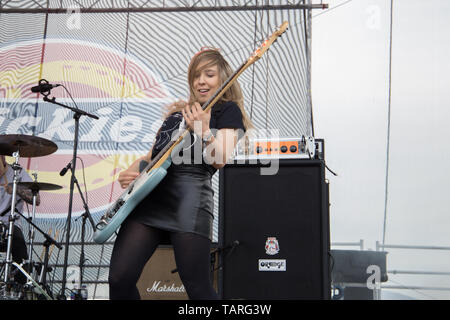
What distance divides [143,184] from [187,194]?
168 mm

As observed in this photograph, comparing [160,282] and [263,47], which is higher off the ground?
[263,47]

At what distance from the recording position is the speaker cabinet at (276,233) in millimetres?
2557

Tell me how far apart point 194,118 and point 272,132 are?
124 inches

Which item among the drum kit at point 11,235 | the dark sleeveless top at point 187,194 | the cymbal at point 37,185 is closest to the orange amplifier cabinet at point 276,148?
the dark sleeveless top at point 187,194

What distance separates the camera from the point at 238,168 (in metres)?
2.78

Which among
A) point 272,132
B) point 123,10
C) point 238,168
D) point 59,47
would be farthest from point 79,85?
point 238,168

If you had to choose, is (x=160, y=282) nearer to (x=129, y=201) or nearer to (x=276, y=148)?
(x=276, y=148)

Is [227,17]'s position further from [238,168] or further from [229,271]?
[229,271]

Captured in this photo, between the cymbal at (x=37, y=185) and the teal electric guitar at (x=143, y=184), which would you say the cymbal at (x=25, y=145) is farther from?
the teal electric guitar at (x=143, y=184)

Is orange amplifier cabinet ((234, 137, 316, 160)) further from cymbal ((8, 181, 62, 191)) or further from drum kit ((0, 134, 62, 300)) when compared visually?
cymbal ((8, 181, 62, 191))

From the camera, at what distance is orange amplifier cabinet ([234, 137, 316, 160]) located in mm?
2758

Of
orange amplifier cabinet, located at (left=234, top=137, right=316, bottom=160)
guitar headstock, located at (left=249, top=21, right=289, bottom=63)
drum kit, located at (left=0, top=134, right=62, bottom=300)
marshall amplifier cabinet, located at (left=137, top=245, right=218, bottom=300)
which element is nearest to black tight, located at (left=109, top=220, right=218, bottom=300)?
guitar headstock, located at (left=249, top=21, right=289, bottom=63)

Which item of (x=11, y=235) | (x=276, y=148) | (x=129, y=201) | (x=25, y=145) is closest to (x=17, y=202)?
(x=25, y=145)

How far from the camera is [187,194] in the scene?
1.78 meters
